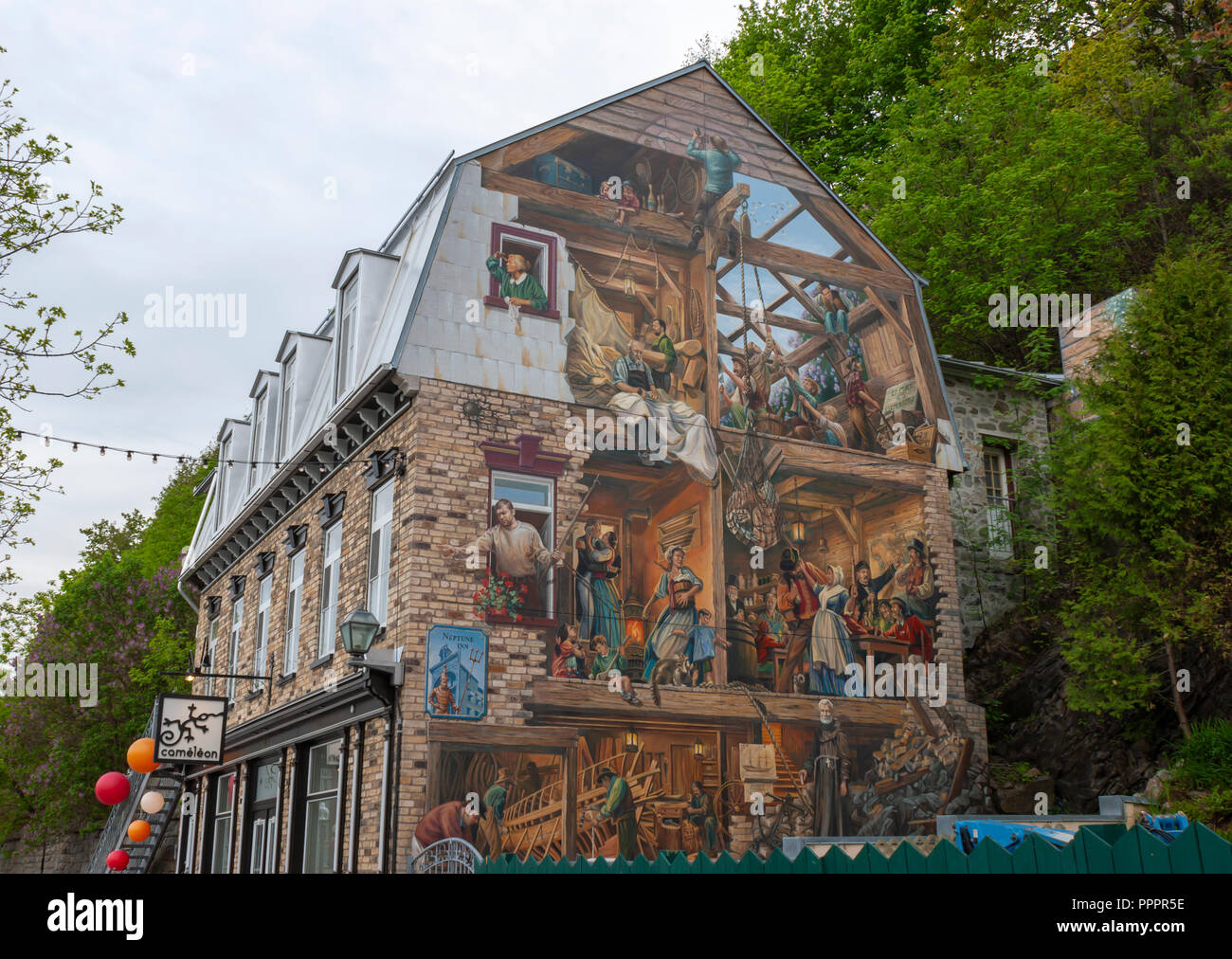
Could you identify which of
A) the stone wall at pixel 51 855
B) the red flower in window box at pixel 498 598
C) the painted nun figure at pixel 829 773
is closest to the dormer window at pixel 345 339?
the red flower in window box at pixel 498 598

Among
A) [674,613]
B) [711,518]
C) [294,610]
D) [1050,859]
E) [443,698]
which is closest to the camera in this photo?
[1050,859]

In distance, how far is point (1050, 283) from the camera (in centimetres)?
2325

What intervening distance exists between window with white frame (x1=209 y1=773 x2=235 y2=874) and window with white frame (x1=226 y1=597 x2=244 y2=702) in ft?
5.29

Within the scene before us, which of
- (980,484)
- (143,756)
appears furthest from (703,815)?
(980,484)

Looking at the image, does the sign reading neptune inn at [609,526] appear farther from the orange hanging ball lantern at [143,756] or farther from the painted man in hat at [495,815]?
the orange hanging ball lantern at [143,756]

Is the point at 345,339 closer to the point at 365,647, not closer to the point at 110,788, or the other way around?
the point at 365,647

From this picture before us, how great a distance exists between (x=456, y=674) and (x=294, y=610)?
224 inches

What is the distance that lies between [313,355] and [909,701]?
1166 cm

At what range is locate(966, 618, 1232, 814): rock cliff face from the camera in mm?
16016

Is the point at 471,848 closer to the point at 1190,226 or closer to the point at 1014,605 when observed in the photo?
the point at 1014,605

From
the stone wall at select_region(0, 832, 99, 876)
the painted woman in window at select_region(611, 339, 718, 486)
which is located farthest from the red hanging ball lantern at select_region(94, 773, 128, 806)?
the stone wall at select_region(0, 832, 99, 876)

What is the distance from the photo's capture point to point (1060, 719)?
1830cm
